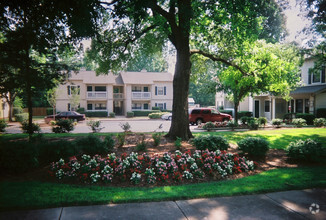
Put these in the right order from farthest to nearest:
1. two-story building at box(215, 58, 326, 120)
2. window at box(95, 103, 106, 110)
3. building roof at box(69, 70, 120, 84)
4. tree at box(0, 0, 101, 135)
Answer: window at box(95, 103, 106, 110), building roof at box(69, 70, 120, 84), two-story building at box(215, 58, 326, 120), tree at box(0, 0, 101, 135)

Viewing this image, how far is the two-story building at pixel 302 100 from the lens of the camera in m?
23.0

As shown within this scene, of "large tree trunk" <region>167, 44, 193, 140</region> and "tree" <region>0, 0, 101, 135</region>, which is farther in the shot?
"large tree trunk" <region>167, 44, 193, 140</region>

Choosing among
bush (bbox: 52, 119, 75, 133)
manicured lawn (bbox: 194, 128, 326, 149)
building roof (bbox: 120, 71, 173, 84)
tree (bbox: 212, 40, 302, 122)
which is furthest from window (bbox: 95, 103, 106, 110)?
manicured lawn (bbox: 194, 128, 326, 149)

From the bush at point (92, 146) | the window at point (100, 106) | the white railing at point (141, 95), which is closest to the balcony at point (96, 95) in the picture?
the window at point (100, 106)

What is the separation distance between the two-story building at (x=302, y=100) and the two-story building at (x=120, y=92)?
16.9 m

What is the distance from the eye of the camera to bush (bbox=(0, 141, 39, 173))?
5766mm

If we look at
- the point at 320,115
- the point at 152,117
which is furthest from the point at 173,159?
the point at 152,117

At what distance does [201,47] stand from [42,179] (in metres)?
12.4

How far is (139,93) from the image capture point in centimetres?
4331

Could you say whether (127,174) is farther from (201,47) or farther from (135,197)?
(201,47)

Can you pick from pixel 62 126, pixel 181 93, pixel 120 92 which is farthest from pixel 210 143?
pixel 120 92

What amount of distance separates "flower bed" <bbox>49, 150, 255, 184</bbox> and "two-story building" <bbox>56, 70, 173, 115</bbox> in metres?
36.0

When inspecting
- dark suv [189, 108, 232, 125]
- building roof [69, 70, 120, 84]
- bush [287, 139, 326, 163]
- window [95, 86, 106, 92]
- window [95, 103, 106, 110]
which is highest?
building roof [69, 70, 120, 84]

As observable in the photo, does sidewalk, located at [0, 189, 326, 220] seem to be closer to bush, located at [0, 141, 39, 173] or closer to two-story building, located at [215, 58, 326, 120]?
bush, located at [0, 141, 39, 173]
